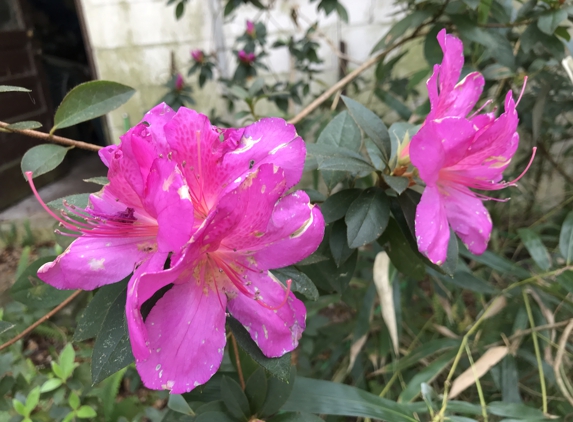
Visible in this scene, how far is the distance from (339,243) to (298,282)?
229 mm

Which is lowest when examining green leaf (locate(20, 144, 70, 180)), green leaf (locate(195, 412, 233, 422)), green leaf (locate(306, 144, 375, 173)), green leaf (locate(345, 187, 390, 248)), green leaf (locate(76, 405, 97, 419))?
green leaf (locate(76, 405, 97, 419))

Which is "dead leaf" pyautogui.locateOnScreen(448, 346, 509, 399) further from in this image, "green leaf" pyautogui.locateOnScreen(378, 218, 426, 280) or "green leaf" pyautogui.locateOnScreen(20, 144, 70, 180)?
"green leaf" pyautogui.locateOnScreen(20, 144, 70, 180)

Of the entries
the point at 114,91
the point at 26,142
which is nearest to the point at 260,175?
the point at 114,91

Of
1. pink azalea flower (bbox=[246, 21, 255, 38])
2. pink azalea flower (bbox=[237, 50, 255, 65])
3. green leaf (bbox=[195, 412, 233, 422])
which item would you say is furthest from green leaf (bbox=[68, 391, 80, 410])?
pink azalea flower (bbox=[246, 21, 255, 38])

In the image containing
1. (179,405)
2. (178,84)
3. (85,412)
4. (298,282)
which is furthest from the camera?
(178,84)

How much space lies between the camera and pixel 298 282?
489 millimetres

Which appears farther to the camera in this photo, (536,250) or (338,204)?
(536,250)

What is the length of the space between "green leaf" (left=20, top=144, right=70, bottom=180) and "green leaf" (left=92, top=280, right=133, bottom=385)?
307 millimetres

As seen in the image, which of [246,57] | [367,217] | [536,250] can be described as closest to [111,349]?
[367,217]

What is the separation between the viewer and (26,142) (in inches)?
112

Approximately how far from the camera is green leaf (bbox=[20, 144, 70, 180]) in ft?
2.01

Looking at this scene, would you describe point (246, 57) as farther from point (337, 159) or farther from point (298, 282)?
point (298, 282)

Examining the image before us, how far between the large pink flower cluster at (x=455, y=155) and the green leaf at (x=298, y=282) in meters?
0.16

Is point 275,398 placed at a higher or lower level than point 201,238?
lower
